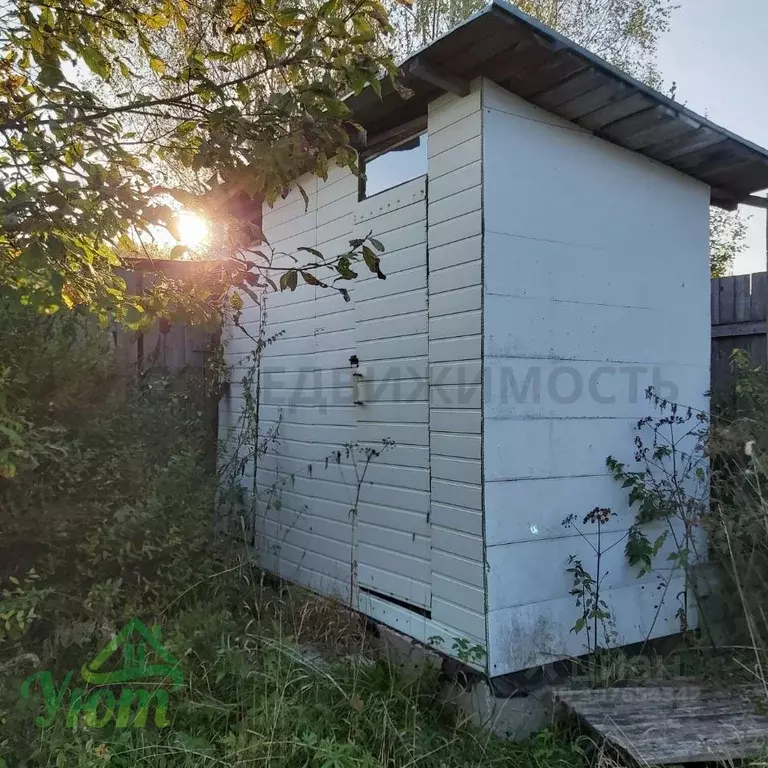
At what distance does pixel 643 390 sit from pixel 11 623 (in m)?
3.72

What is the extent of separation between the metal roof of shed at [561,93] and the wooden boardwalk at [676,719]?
10.2ft

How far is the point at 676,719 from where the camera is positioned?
9.79ft

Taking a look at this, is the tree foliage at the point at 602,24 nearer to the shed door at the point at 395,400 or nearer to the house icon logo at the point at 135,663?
the shed door at the point at 395,400

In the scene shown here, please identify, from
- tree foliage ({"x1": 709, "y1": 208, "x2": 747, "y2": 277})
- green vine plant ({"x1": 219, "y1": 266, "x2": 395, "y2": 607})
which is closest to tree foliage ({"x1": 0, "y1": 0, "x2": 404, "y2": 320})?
green vine plant ({"x1": 219, "y1": 266, "x2": 395, "y2": 607})

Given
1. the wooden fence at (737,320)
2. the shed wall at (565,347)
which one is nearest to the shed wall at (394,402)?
the shed wall at (565,347)

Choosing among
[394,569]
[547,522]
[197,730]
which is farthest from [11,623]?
[547,522]

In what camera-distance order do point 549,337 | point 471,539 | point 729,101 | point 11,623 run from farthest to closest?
point 729,101 < point 549,337 < point 471,539 < point 11,623

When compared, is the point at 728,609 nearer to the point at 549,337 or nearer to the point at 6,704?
the point at 549,337

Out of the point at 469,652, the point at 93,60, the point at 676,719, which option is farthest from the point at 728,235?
the point at 93,60

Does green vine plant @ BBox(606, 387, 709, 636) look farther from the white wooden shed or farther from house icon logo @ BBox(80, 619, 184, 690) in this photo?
house icon logo @ BBox(80, 619, 184, 690)

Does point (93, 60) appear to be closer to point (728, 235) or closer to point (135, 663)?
point (135, 663)

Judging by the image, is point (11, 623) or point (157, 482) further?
point (157, 482)

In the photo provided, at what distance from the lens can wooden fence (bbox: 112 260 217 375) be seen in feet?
17.2

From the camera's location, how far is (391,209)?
3.96 m
